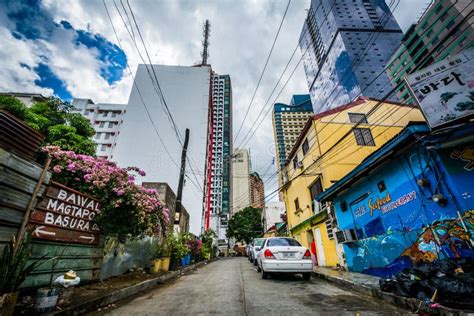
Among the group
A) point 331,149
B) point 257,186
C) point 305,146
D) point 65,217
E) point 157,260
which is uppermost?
point 257,186

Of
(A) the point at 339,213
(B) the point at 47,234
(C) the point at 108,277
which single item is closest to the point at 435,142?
(A) the point at 339,213

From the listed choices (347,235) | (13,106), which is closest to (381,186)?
(347,235)

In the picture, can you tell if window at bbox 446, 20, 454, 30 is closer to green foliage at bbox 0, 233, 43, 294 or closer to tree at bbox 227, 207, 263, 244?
tree at bbox 227, 207, 263, 244

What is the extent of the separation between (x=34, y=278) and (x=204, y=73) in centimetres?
3564

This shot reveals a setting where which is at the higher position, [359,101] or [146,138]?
[146,138]

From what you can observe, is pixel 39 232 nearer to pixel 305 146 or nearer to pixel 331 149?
pixel 331 149

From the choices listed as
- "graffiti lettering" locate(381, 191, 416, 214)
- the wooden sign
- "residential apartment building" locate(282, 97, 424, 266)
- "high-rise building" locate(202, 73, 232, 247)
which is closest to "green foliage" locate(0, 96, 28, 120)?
the wooden sign

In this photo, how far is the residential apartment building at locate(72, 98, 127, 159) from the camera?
4494 cm

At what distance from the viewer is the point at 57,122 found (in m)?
14.1

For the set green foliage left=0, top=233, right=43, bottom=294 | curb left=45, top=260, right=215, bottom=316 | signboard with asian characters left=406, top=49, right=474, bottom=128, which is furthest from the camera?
signboard with asian characters left=406, top=49, right=474, bottom=128

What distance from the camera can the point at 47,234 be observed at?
4008 millimetres

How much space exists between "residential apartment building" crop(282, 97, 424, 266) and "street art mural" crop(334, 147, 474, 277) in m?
2.79

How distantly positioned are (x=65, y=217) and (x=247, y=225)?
32440 mm

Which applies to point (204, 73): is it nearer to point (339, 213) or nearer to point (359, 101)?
point (359, 101)
